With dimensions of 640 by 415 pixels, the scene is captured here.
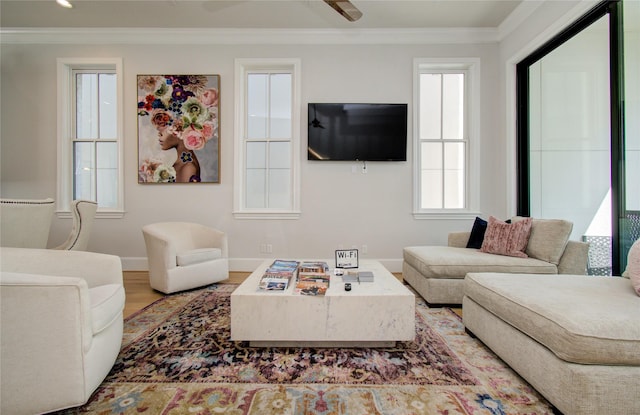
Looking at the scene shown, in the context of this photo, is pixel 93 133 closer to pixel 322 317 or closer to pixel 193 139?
pixel 193 139

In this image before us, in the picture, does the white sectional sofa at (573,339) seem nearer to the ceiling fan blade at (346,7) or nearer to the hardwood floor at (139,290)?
the ceiling fan blade at (346,7)

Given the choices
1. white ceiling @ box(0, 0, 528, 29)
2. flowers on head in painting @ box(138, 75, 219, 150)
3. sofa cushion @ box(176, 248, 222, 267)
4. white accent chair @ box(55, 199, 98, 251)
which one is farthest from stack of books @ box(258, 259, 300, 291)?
white ceiling @ box(0, 0, 528, 29)

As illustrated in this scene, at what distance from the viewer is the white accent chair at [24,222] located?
7.14ft

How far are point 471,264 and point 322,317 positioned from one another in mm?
1500

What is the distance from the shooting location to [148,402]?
1.31 m

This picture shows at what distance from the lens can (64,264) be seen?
1.65m

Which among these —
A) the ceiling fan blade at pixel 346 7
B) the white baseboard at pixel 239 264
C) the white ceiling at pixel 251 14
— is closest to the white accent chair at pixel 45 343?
the white baseboard at pixel 239 264

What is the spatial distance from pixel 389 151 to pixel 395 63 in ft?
3.87

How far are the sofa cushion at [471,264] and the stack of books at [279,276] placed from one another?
117 cm

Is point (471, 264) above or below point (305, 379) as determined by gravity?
above

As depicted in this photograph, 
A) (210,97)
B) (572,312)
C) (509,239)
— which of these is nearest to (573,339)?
(572,312)

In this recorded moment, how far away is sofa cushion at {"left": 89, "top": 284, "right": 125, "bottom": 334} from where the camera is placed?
128 centimetres

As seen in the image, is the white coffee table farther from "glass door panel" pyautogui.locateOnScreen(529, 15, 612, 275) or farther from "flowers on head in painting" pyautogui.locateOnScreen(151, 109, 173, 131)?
"flowers on head in painting" pyautogui.locateOnScreen(151, 109, 173, 131)

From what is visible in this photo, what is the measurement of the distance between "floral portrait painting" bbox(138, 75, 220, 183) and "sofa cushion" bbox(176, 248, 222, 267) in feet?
3.65
